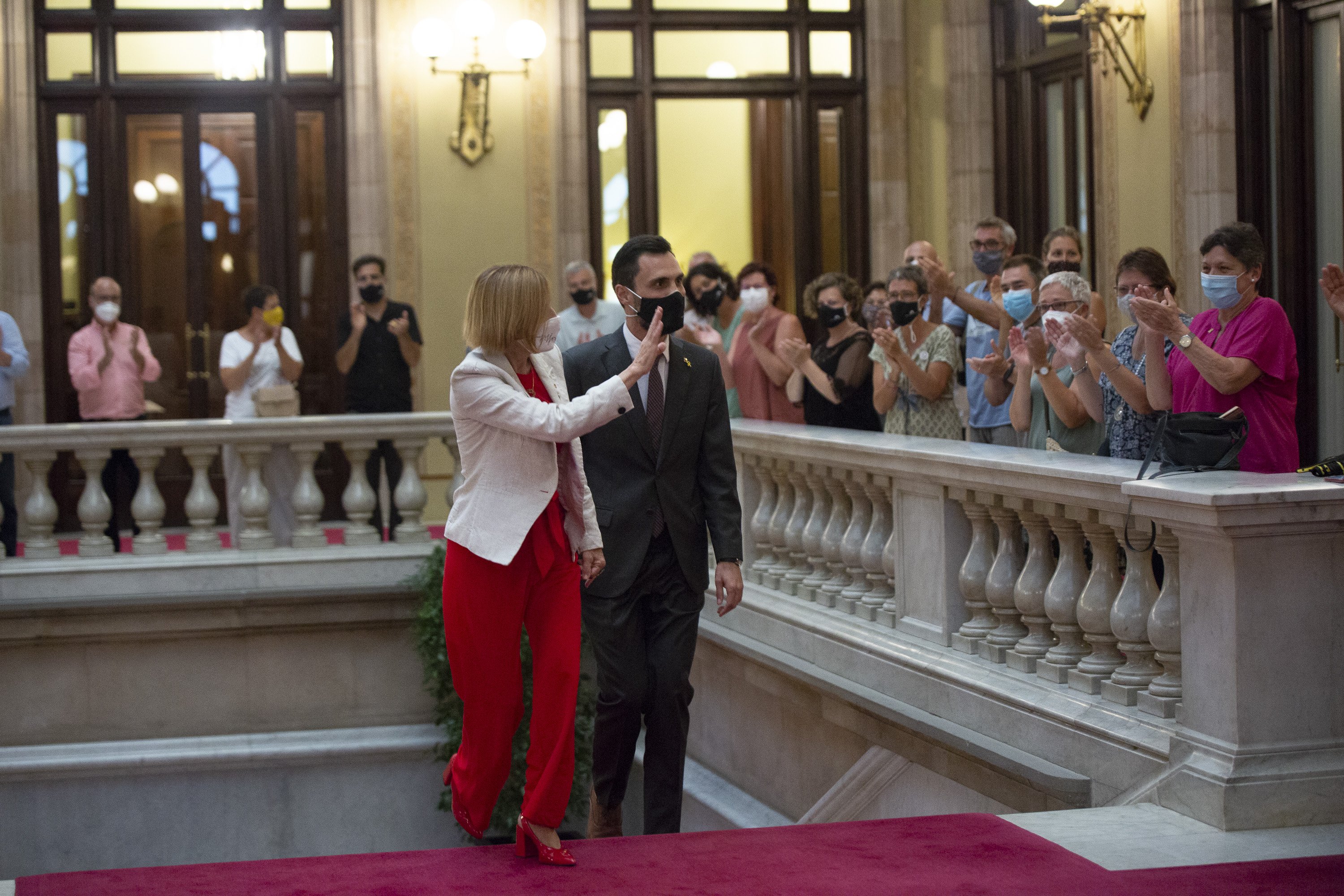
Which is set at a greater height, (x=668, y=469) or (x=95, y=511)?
(x=668, y=469)

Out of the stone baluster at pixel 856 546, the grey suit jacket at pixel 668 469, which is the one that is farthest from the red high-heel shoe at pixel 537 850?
the stone baluster at pixel 856 546

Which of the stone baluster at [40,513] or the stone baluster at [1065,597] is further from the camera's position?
the stone baluster at [40,513]

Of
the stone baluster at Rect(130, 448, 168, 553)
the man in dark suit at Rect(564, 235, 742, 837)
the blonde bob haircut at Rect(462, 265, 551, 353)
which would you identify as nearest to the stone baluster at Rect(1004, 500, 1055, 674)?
the man in dark suit at Rect(564, 235, 742, 837)

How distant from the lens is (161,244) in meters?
11.6

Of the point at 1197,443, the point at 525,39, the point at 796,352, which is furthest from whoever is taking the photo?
the point at 525,39

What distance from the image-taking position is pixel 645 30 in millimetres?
11820

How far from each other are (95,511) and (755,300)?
11.5 feet

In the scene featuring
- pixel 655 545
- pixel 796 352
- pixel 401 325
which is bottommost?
pixel 655 545

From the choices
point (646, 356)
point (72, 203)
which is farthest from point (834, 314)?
point (72, 203)

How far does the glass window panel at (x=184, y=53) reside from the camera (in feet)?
37.8

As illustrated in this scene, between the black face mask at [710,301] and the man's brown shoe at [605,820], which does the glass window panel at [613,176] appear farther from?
the man's brown shoe at [605,820]

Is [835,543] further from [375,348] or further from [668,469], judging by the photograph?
[375,348]

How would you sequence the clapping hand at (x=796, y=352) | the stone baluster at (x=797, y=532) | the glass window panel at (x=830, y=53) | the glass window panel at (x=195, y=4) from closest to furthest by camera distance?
the stone baluster at (x=797, y=532)
the clapping hand at (x=796, y=352)
the glass window panel at (x=195, y=4)
the glass window panel at (x=830, y=53)

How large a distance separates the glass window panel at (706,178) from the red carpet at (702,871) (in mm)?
8269
